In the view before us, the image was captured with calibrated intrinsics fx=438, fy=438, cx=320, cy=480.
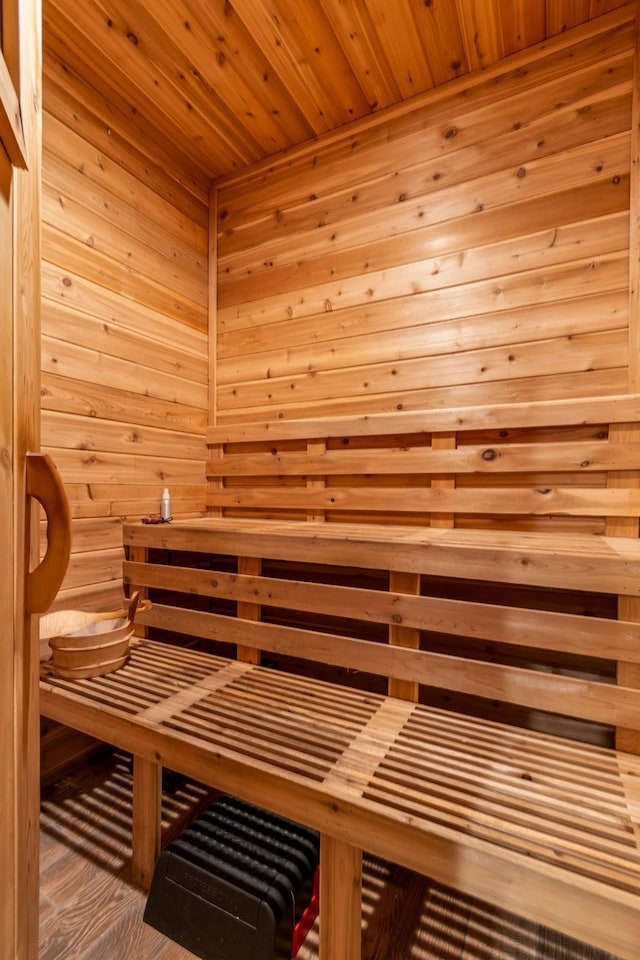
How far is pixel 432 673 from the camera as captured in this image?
1.38 metres

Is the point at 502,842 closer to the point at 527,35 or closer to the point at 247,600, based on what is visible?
the point at 247,600

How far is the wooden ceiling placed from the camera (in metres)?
1.79

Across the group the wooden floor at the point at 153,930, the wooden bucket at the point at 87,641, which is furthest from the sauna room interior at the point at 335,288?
the wooden bucket at the point at 87,641

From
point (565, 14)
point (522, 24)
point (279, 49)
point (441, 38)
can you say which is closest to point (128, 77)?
point (279, 49)

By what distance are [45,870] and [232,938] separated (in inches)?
29.3

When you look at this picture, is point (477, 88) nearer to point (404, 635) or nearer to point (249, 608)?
point (404, 635)

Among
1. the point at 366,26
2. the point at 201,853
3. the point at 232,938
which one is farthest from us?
the point at 366,26

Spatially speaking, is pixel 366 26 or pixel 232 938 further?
pixel 366 26

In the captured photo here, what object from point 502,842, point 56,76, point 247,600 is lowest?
point 502,842

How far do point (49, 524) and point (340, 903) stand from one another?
1.09 metres

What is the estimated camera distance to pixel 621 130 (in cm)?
180

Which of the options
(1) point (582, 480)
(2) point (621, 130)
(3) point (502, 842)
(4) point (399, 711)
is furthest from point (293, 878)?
(2) point (621, 130)

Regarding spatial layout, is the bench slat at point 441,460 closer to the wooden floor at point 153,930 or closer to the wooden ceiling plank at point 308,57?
the wooden floor at point 153,930

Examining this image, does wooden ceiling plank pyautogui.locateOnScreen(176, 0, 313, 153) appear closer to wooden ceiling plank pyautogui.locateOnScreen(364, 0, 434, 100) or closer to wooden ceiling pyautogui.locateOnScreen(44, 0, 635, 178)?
wooden ceiling pyautogui.locateOnScreen(44, 0, 635, 178)
